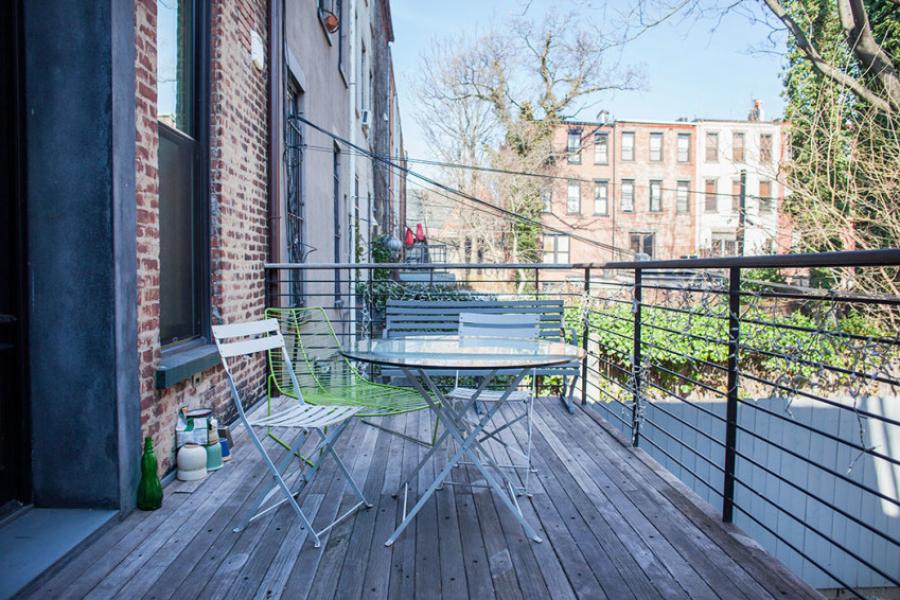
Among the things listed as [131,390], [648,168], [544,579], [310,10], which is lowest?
[544,579]

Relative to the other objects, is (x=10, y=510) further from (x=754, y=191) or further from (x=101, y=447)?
(x=754, y=191)

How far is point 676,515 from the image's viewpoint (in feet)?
9.18

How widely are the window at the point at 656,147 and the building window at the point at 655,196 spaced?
1.06 m

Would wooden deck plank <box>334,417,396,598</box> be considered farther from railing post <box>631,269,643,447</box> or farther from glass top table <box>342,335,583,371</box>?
railing post <box>631,269,643,447</box>

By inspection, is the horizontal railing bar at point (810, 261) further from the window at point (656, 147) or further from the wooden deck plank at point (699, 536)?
the window at point (656, 147)

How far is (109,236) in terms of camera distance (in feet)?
8.33

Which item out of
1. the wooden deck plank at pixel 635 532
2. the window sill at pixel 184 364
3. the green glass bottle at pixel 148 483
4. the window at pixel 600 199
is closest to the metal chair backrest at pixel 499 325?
the wooden deck plank at pixel 635 532

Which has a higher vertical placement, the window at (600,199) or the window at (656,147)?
the window at (656,147)

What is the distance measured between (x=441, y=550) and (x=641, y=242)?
27.0m

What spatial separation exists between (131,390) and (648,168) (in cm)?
2812

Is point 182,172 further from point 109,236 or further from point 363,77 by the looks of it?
point 363,77

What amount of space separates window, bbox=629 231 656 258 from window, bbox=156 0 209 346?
25712 mm

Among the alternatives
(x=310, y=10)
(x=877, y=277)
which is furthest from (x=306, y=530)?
(x=877, y=277)

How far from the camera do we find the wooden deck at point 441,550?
215 centimetres
